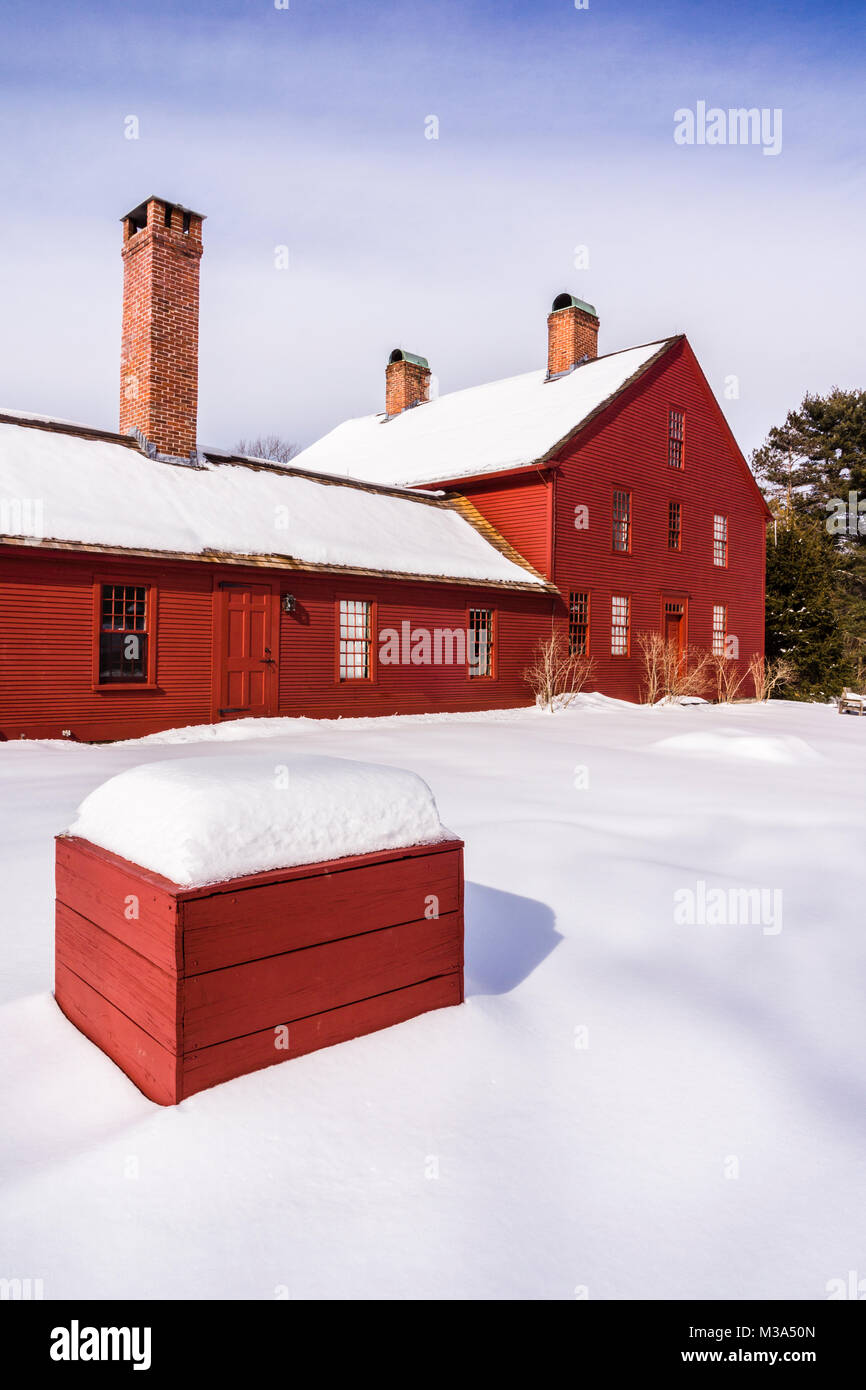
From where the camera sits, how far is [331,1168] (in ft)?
7.54

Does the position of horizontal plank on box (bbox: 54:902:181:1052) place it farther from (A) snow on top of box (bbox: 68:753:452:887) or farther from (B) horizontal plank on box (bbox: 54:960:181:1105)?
(A) snow on top of box (bbox: 68:753:452:887)

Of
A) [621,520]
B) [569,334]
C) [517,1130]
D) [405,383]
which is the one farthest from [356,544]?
[405,383]

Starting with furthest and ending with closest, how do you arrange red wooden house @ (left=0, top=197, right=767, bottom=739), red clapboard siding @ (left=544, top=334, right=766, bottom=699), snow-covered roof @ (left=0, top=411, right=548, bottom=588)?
1. red clapboard siding @ (left=544, top=334, right=766, bottom=699)
2. red wooden house @ (left=0, top=197, right=767, bottom=739)
3. snow-covered roof @ (left=0, top=411, right=548, bottom=588)

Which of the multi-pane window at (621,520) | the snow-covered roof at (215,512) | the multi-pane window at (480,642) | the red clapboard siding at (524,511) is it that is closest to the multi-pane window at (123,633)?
the snow-covered roof at (215,512)

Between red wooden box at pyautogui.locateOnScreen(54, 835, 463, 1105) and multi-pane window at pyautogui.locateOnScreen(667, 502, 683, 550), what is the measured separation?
21.8 m

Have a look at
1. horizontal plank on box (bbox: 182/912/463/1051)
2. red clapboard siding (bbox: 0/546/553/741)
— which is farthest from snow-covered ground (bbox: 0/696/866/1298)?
red clapboard siding (bbox: 0/546/553/741)

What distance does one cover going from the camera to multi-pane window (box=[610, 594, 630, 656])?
21250 millimetres

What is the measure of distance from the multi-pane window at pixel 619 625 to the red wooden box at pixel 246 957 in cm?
1882

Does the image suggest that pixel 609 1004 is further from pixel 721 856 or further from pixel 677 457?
pixel 677 457

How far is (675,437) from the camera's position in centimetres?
2333

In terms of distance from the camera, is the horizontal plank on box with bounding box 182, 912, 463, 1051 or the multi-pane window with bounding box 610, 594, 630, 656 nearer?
the horizontal plank on box with bounding box 182, 912, 463, 1051

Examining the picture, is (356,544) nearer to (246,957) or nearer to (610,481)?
(610,481)
